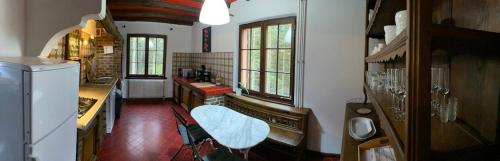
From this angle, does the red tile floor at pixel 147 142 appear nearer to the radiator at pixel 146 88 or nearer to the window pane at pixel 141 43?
the radiator at pixel 146 88

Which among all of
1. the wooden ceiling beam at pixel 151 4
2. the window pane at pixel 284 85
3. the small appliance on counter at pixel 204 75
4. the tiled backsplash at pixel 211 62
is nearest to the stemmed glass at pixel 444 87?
the window pane at pixel 284 85

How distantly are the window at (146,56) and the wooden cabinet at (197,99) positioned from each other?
2532mm

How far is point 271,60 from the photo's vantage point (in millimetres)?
3840

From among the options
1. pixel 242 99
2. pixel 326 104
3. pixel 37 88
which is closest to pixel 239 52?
pixel 242 99

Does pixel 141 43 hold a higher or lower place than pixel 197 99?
higher

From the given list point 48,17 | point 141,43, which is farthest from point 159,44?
point 48,17

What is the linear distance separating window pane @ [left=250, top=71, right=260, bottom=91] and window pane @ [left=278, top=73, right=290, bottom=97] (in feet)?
1.49

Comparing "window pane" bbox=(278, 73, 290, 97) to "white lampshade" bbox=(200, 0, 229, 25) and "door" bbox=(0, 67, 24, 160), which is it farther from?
"door" bbox=(0, 67, 24, 160)

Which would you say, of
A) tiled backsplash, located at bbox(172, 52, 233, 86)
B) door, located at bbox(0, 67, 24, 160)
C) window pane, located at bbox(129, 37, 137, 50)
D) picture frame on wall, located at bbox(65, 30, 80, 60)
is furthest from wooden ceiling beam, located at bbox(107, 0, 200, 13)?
door, located at bbox(0, 67, 24, 160)

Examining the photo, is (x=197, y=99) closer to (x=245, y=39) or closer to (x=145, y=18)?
(x=245, y=39)

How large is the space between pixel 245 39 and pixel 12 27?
10.3ft

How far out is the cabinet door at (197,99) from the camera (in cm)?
469

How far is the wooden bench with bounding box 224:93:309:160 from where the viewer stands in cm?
307

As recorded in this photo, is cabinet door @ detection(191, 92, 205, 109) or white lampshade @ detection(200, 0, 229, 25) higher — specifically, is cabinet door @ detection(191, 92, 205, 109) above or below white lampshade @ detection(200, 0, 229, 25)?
below
